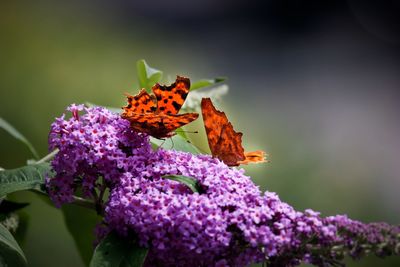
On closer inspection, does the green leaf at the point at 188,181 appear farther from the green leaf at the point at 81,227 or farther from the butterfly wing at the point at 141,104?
the green leaf at the point at 81,227

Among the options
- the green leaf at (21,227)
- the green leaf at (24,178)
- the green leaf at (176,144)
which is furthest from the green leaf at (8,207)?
the green leaf at (176,144)

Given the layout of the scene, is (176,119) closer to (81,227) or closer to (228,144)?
(228,144)

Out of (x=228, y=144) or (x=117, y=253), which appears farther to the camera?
(x=228, y=144)

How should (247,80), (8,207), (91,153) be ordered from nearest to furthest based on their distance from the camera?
(91,153)
(8,207)
(247,80)

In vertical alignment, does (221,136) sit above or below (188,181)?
above

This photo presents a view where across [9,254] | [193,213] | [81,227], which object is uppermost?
[81,227]

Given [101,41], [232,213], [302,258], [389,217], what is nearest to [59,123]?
[232,213]

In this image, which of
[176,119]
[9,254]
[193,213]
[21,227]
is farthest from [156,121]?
[21,227]

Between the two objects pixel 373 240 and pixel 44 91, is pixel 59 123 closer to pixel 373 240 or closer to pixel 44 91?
pixel 373 240

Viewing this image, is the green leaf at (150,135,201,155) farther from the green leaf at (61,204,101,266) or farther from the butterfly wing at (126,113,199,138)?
the green leaf at (61,204,101,266)
